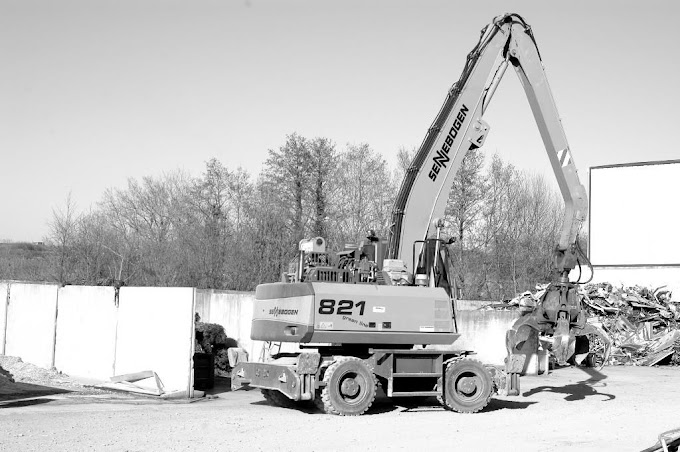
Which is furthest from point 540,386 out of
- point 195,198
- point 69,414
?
point 195,198

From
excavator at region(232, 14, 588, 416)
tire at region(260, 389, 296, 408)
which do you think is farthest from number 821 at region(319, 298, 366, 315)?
tire at region(260, 389, 296, 408)

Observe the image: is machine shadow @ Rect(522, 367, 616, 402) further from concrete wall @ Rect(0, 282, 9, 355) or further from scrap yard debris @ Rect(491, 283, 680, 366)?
concrete wall @ Rect(0, 282, 9, 355)

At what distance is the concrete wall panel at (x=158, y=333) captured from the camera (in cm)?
1616

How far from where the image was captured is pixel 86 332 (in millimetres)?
18656

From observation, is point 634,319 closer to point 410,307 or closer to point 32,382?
point 410,307

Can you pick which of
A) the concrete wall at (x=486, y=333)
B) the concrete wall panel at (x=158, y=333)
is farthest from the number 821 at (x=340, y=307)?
the concrete wall at (x=486, y=333)

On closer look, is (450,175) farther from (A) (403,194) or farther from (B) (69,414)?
(B) (69,414)

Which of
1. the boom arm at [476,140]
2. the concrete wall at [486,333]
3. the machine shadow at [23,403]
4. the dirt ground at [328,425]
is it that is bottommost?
the machine shadow at [23,403]

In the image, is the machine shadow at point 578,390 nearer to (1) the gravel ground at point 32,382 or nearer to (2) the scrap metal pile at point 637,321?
(2) the scrap metal pile at point 637,321

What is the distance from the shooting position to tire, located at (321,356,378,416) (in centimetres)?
1404

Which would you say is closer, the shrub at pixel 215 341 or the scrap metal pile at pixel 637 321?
the shrub at pixel 215 341

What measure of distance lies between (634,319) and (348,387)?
50.1 feet

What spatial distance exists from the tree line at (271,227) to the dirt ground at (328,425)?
12.5 meters

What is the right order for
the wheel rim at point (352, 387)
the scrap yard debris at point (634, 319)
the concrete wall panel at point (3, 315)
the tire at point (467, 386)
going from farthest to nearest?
the scrap yard debris at point (634, 319) < the concrete wall panel at point (3, 315) < the tire at point (467, 386) < the wheel rim at point (352, 387)
